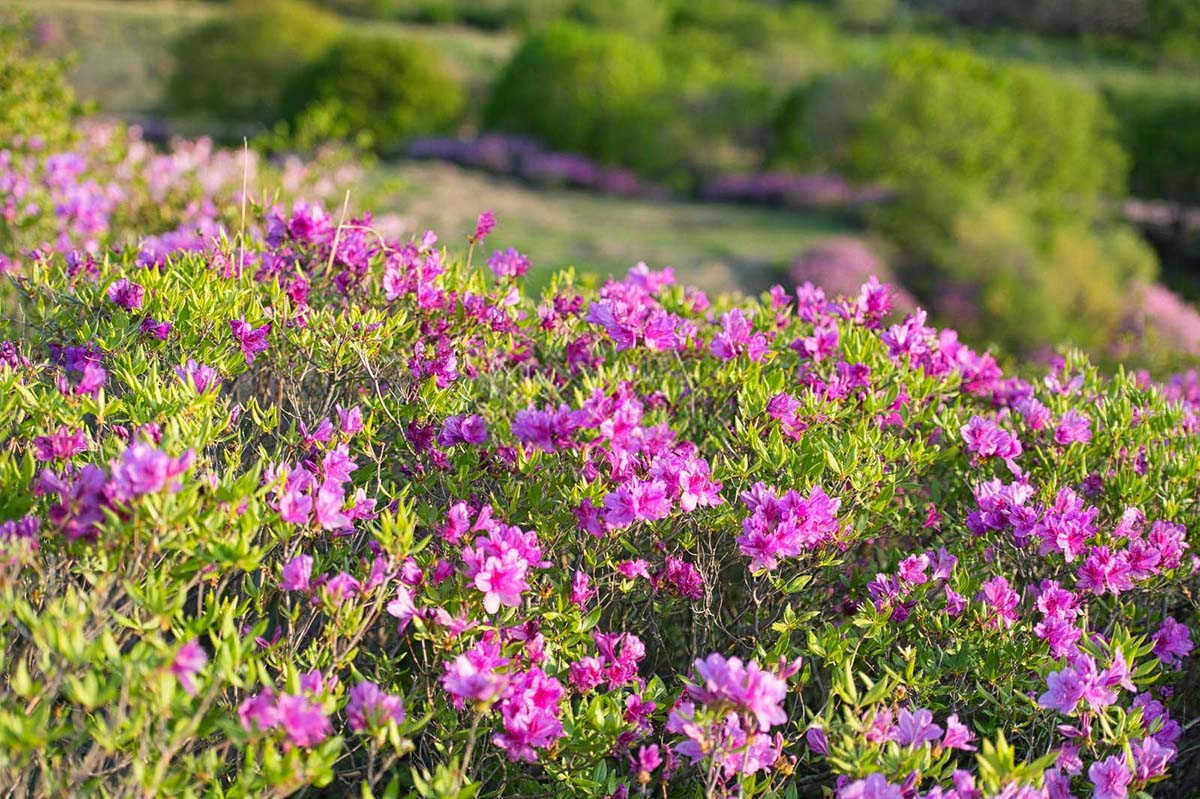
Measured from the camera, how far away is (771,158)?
1878 centimetres

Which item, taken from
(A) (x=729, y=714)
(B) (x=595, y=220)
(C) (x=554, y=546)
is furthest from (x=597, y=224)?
(A) (x=729, y=714)

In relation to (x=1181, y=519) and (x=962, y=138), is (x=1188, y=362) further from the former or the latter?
(x=962, y=138)

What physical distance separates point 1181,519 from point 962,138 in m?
13.5

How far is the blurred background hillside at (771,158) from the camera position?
38.0ft

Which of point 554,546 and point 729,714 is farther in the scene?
point 554,546

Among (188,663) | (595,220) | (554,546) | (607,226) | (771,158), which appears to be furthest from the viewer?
(771,158)

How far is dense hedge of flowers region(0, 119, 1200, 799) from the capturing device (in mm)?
1831

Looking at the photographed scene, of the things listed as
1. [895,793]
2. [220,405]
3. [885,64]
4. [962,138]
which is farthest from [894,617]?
[885,64]

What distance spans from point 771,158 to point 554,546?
56.2 ft

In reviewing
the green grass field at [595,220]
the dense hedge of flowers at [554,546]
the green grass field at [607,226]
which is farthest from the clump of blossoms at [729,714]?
the green grass field at [607,226]

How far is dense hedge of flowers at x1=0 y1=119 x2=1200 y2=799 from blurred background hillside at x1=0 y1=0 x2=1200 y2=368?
7164mm

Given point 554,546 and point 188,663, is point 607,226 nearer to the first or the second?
point 554,546

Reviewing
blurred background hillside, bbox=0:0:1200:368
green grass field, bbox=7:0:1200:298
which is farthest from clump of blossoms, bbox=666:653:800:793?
blurred background hillside, bbox=0:0:1200:368

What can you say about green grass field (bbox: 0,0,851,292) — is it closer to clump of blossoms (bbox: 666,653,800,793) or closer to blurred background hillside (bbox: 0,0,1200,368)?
blurred background hillside (bbox: 0,0,1200,368)
